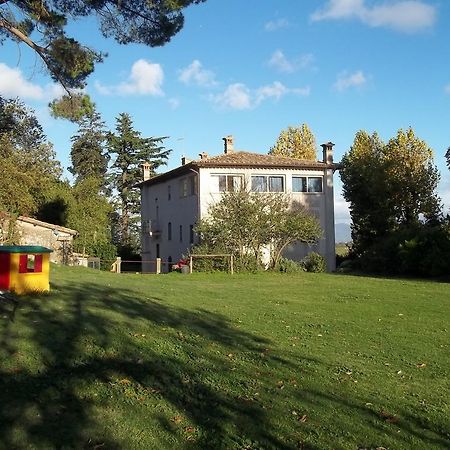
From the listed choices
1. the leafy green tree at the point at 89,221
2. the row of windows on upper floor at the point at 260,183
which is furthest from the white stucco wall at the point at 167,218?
the leafy green tree at the point at 89,221

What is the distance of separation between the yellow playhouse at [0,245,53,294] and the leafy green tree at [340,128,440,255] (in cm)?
3430

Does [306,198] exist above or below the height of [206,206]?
above

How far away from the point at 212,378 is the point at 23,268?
6.76 m

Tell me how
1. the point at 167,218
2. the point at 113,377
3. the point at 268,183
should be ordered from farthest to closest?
1. the point at 167,218
2. the point at 268,183
3. the point at 113,377

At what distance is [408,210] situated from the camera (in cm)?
4441

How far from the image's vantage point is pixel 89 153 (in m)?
68.1

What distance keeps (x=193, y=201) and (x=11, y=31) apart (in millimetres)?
25684

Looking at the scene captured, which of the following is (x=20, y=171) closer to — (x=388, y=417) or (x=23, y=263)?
(x=23, y=263)

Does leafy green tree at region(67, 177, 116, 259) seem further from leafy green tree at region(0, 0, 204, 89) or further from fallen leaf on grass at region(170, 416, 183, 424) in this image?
fallen leaf on grass at region(170, 416, 183, 424)

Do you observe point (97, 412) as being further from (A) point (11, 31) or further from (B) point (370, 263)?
(B) point (370, 263)

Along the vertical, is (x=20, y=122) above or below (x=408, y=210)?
above

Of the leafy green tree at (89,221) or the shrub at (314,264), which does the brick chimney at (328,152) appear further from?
the leafy green tree at (89,221)

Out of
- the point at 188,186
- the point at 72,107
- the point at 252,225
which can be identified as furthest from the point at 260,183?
the point at 72,107

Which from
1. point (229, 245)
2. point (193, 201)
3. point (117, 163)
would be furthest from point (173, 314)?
point (117, 163)
